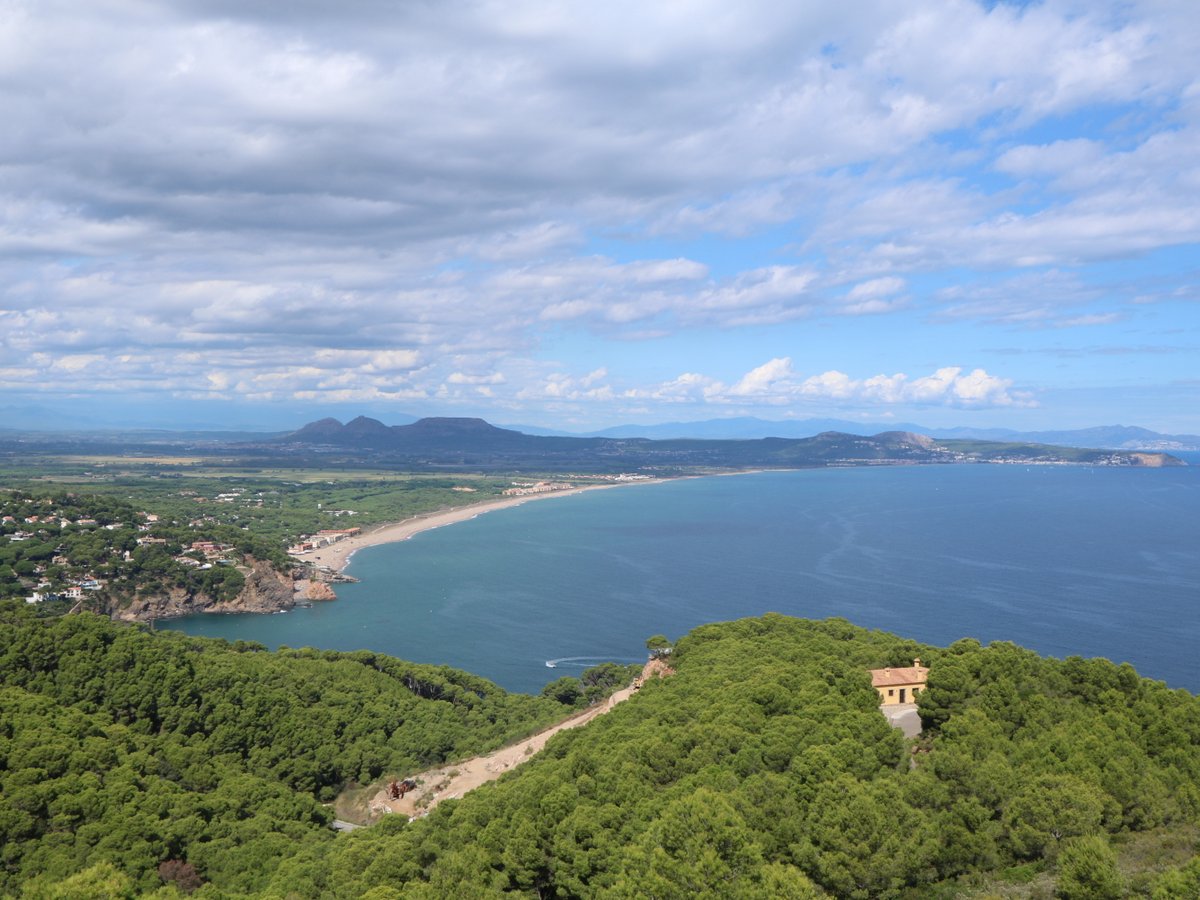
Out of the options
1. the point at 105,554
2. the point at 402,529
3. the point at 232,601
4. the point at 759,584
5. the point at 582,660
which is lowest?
the point at 232,601

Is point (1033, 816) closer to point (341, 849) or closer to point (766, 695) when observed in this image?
point (766, 695)

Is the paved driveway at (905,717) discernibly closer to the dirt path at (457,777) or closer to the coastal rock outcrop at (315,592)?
the dirt path at (457,777)

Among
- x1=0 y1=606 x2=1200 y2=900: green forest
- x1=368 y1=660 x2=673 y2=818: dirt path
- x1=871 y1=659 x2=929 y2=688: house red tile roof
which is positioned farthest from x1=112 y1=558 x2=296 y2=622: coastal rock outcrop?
x1=871 y1=659 x2=929 y2=688: house red tile roof

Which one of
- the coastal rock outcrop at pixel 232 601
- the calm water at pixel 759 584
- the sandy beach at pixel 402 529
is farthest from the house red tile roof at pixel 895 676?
the sandy beach at pixel 402 529

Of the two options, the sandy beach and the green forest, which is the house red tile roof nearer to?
the green forest

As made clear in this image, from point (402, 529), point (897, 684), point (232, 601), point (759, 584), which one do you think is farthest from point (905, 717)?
point (402, 529)

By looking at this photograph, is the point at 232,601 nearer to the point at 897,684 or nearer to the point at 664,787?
the point at 897,684
